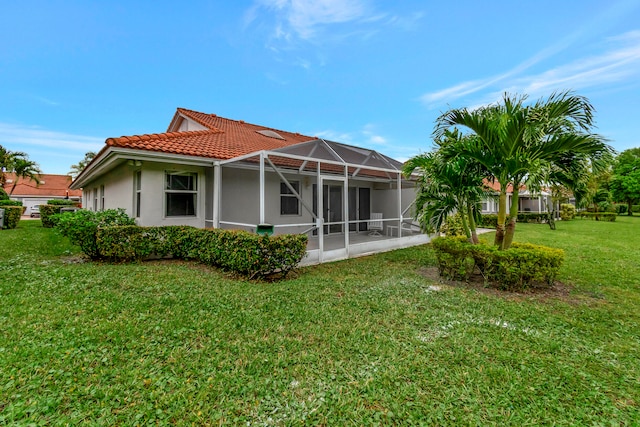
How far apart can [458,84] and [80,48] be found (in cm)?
1789

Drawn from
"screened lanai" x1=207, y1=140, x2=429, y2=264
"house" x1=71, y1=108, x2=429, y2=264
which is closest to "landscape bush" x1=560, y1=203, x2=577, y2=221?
"screened lanai" x1=207, y1=140, x2=429, y2=264

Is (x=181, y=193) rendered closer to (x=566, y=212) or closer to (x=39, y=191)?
(x=566, y=212)

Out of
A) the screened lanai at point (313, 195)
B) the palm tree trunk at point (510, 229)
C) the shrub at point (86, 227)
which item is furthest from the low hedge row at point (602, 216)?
the shrub at point (86, 227)

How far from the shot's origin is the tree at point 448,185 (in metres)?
6.28

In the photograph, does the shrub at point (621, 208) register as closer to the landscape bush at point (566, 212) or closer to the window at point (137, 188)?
the landscape bush at point (566, 212)

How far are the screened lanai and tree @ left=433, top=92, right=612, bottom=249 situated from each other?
2970 mm

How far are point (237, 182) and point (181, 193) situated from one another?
6.08 ft

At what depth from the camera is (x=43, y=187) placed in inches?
1770

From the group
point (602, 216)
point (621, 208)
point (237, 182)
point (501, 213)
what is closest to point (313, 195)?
point (237, 182)

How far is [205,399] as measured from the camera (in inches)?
97.9

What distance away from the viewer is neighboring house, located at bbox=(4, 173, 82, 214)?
41.6 m

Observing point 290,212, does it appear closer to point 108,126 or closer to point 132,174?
point 132,174

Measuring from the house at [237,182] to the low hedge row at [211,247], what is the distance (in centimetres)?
53

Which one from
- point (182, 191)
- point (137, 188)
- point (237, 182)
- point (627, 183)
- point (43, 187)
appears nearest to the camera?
point (137, 188)
